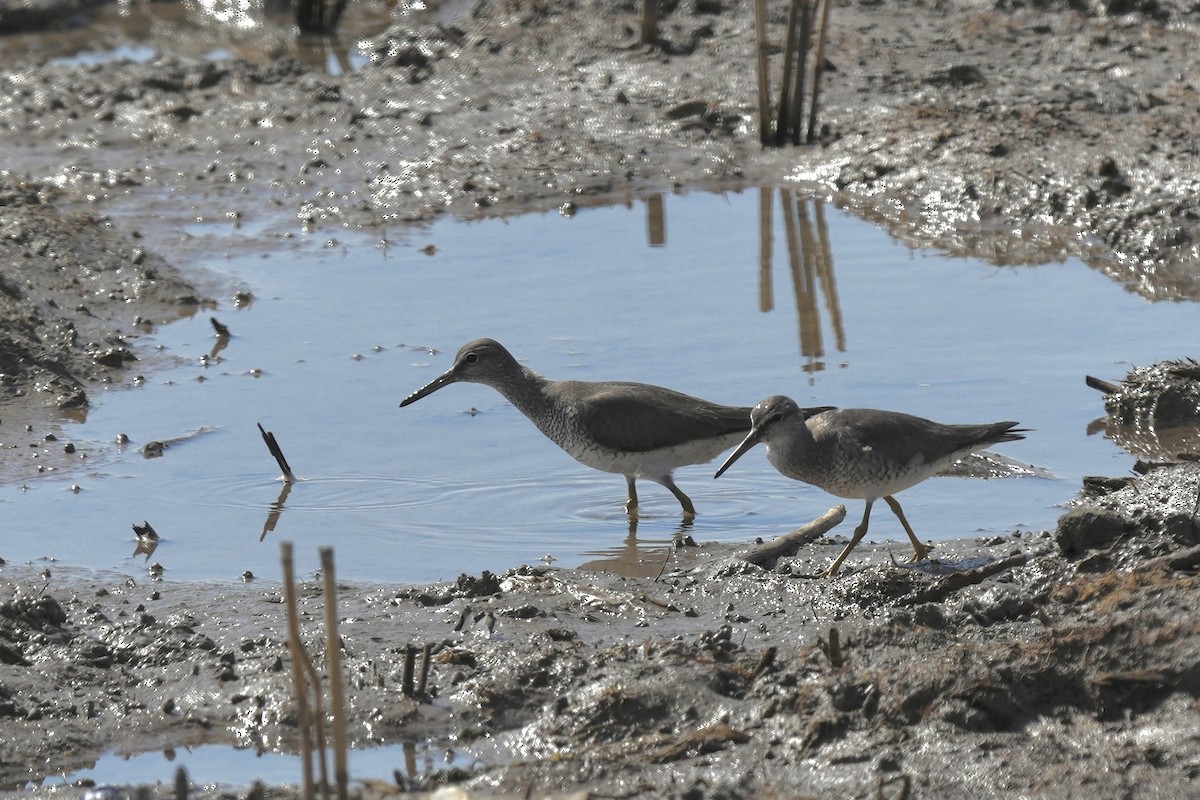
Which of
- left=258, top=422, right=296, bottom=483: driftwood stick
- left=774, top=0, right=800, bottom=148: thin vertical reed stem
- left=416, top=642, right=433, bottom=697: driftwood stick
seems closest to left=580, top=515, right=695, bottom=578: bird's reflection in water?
left=416, top=642, right=433, bottom=697: driftwood stick

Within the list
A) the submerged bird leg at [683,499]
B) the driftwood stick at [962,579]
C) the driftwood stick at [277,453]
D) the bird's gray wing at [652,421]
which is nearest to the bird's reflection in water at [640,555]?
the submerged bird leg at [683,499]

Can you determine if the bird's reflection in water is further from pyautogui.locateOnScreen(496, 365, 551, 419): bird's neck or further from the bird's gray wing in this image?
pyautogui.locateOnScreen(496, 365, 551, 419): bird's neck

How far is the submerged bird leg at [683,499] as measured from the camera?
9195 mm

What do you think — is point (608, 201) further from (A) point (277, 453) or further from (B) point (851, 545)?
(B) point (851, 545)

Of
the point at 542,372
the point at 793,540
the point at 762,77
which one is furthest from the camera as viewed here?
the point at 762,77

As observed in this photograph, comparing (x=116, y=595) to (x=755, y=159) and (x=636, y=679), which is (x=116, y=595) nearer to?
(x=636, y=679)

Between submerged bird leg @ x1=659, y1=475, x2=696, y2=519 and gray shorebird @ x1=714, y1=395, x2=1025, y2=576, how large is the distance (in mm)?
1144

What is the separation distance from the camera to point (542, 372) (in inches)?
434

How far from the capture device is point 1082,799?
5059mm

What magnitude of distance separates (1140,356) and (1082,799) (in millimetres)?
6088

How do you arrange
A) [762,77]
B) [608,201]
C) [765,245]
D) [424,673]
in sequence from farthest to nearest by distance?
[608,201] < [762,77] < [765,245] < [424,673]

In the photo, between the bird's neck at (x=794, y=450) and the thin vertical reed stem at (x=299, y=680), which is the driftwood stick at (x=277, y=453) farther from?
the thin vertical reed stem at (x=299, y=680)

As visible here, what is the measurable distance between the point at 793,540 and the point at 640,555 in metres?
0.88

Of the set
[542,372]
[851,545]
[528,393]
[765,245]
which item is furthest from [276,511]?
[765,245]
